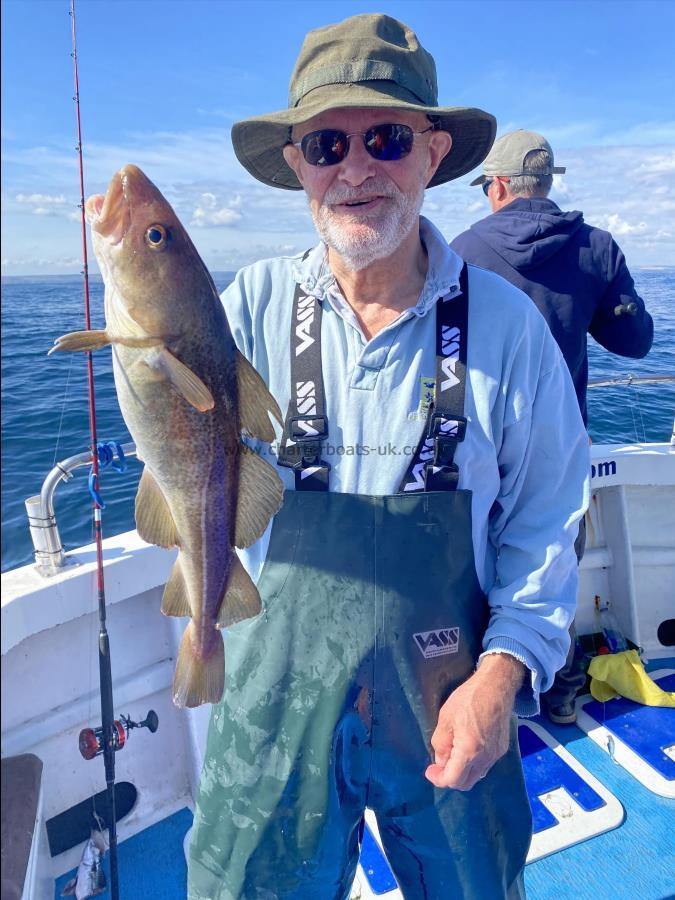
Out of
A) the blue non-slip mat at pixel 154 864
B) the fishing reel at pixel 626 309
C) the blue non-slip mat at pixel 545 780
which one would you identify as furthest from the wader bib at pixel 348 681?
the fishing reel at pixel 626 309

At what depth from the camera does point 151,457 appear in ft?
5.36

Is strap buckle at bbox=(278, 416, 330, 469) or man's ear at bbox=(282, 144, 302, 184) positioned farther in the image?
man's ear at bbox=(282, 144, 302, 184)

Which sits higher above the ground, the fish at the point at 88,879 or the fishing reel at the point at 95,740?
the fishing reel at the point at 95,740

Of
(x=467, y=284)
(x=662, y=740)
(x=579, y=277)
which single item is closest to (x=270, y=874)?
(x=467, y=284)

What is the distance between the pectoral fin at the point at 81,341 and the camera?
144 cm

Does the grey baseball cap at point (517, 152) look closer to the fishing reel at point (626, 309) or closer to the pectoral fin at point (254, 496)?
the fishing reel at point (626, 309)

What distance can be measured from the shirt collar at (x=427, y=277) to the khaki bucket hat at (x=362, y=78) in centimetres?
40

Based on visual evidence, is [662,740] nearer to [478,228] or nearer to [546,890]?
[546,890]

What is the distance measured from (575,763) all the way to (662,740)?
0.56 m

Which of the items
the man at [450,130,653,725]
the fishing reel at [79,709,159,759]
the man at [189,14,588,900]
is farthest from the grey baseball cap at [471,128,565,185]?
the fishing reel at [79,709,159,759]

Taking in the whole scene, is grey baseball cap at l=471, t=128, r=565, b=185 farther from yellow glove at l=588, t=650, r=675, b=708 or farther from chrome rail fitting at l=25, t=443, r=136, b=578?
yellow glove at l=588, t=650, r=675, b=708

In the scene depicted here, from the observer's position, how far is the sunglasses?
6.79 feet

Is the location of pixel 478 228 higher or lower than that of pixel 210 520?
higher

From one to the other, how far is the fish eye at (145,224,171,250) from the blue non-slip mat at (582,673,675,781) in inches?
148
